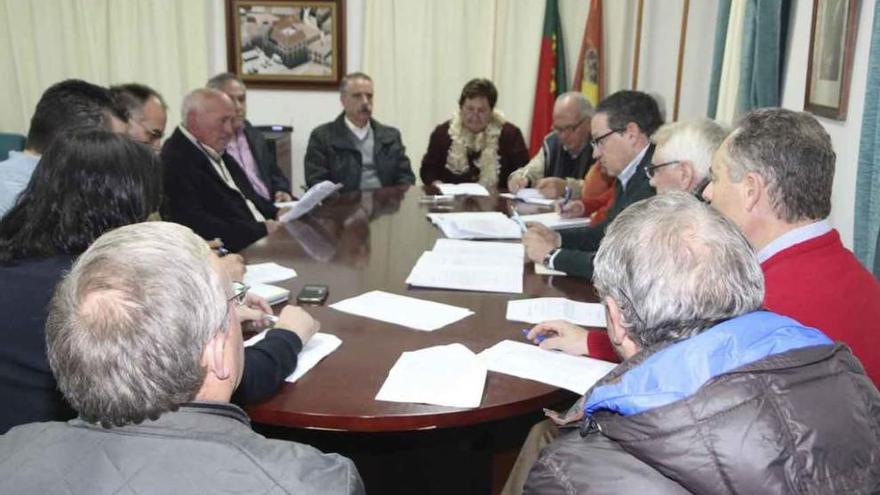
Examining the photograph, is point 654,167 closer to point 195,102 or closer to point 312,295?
point 312,295

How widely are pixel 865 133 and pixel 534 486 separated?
1.91 m

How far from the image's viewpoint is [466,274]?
2.17 meters

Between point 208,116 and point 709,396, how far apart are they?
8.71 ft

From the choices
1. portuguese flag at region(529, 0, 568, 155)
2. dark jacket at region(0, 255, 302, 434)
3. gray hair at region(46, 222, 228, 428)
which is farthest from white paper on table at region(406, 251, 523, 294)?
portuguese flag at region(529, 0, 568, 155)

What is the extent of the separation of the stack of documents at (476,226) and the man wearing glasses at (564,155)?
0.68 m

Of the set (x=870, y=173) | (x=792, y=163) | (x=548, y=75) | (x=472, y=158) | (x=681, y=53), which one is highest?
(x=681, y=53)

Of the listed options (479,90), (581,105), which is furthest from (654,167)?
(479,90)

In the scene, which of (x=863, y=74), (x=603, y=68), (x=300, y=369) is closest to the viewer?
(x=300, y=369)

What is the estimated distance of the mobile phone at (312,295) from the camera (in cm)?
191

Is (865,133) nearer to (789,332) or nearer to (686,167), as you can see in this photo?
(686,167)

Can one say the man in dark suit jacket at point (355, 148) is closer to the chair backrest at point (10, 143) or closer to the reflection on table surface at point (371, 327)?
the reflection on table surface at point (371, 327)

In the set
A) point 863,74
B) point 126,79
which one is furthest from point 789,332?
point 126,79

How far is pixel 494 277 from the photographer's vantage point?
2.16m

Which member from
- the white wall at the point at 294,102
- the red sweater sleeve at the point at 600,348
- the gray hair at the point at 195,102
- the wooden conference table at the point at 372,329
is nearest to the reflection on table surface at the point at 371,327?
the wooden conference table at the point at 372,329
